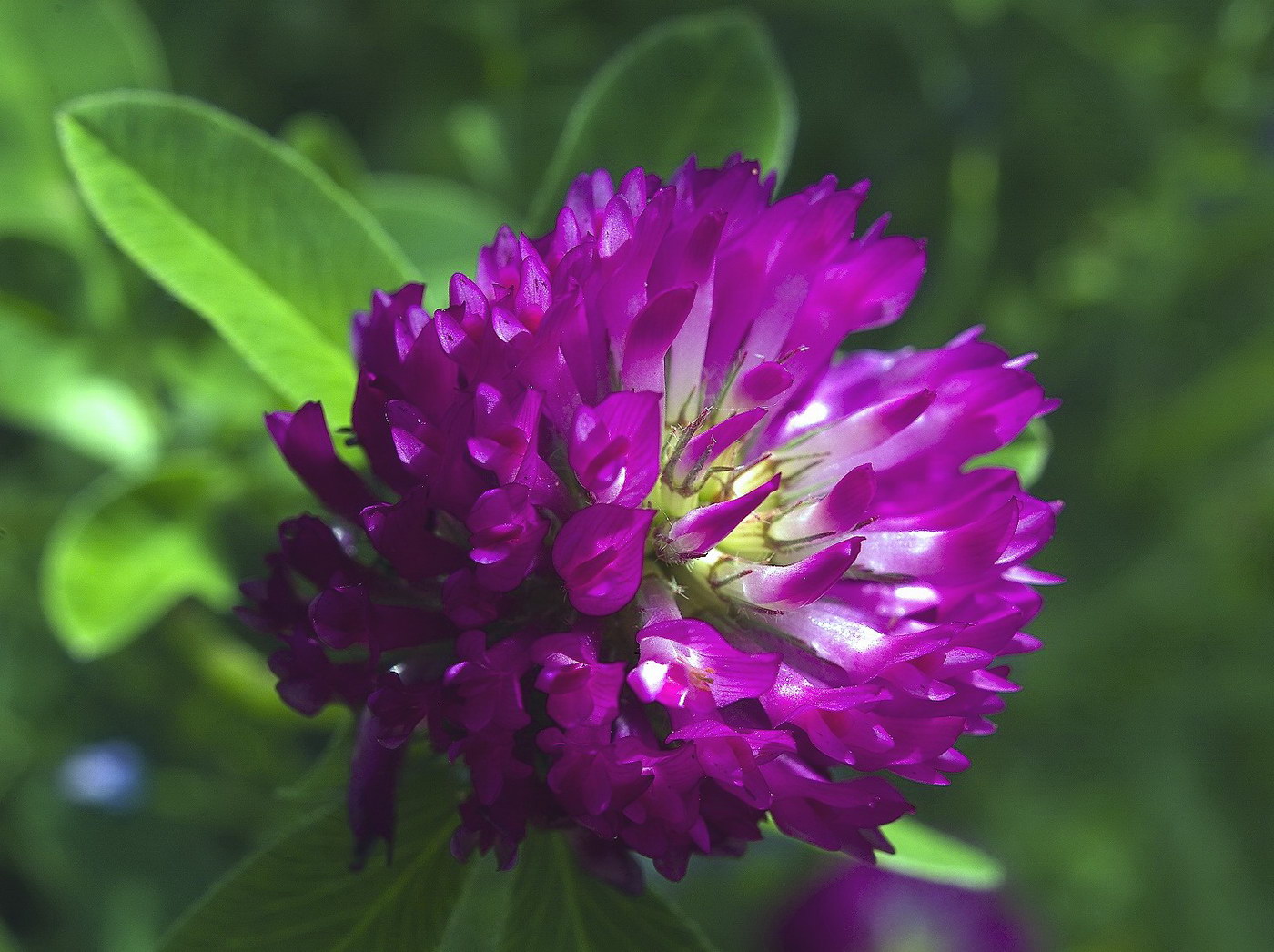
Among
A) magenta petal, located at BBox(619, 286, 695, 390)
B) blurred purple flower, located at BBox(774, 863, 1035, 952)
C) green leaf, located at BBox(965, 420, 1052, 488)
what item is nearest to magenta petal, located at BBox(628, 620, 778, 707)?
magenta petal, located at BBox(619, 286, 695, 390)

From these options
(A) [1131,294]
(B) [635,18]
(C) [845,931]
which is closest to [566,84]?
(B) [635,18]

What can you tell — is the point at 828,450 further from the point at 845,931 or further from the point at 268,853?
the point at 845,931

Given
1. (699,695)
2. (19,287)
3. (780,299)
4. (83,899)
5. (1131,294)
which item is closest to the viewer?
(699,695)

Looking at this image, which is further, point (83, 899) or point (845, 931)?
point (845, 931)

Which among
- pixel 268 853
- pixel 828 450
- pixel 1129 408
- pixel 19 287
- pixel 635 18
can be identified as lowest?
pixel 268 853

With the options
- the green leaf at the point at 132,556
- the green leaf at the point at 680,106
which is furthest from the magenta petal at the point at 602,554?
the green leaf at the point at 132,556

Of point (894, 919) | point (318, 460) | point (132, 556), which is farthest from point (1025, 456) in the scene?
point (894, 919)
